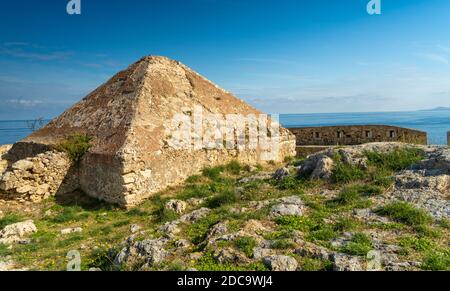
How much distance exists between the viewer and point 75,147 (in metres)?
12.7

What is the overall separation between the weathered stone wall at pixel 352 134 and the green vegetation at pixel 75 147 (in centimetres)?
1518

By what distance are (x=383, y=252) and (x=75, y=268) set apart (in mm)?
5628

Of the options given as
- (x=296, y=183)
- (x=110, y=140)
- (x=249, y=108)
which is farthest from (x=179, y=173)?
(x=249, y=108)

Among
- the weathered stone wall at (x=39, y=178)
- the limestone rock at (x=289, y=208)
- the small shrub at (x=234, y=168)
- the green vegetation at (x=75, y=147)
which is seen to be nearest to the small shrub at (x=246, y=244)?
the limestone rock at (x=289, y=208)

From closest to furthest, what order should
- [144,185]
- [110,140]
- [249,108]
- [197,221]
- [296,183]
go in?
[197,221]
[296,183]
[144,185]
[110,140]
[249,108]

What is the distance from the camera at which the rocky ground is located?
5.31 m

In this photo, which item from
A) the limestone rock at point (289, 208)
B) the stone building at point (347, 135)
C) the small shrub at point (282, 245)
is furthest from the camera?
the stone building at point (347, 135)

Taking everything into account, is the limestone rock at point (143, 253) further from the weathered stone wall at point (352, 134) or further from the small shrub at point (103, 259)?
the weathered stone wall at point (352, 134)

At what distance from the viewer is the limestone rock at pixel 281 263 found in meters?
4.96

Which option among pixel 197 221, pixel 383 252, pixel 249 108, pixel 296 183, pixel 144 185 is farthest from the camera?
pixel 249 108

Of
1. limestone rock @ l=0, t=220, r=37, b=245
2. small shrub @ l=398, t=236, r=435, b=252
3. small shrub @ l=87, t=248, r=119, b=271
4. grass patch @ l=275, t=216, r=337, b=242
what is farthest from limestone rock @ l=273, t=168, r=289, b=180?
limestone rock @ l=0, t=220, r=37, b=245

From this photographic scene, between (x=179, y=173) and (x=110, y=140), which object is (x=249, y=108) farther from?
(x=110, y=140)

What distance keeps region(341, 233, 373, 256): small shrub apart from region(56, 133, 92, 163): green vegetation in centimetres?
1045

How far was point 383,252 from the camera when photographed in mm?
5301
